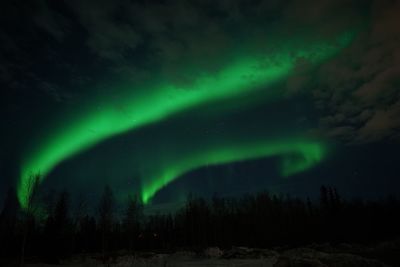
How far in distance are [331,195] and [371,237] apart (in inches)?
1138

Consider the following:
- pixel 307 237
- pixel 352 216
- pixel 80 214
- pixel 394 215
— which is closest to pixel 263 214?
pixel 307 237

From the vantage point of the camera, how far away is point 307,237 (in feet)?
298

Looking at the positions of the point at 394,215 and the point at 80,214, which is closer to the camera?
the point at 80,214

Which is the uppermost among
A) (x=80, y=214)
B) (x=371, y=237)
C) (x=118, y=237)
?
(x=80, y=214)

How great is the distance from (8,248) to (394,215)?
4840 inches

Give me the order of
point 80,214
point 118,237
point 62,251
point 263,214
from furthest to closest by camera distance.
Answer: point 263,214 < point 118,237 < point 80,214 < point 62,251

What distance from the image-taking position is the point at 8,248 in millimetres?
61688

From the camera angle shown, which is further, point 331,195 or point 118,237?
point 331,195

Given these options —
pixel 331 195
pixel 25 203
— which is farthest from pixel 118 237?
pixel 331 195

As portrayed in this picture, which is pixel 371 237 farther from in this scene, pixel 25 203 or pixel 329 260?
pixel 25 203

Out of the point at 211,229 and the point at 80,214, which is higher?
the point at 80,214

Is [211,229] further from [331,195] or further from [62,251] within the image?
[331,195]

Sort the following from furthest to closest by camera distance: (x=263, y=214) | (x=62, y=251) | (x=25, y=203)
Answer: (x=263, y=214), (x=62, y=251), (x=25, y=203)

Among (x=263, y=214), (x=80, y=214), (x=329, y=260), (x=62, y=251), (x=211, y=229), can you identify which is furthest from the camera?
(x=263, y=214)
